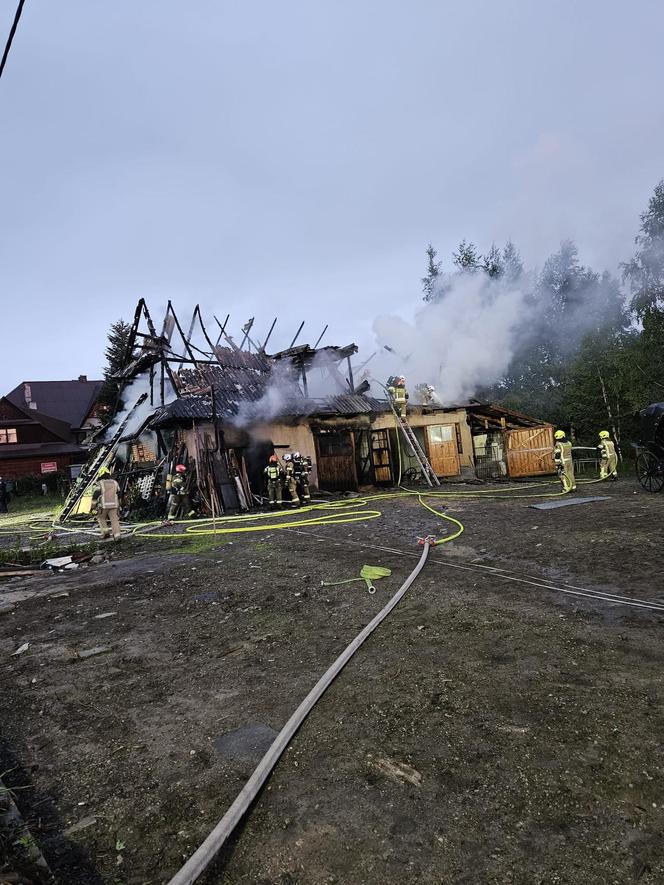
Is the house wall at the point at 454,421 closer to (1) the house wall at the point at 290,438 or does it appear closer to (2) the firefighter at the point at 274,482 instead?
(1) the house wall at the point at 290,438

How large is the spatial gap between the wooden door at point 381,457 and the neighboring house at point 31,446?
23.3m

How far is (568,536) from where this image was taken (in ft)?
23.1

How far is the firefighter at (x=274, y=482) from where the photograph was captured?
13.7 metres

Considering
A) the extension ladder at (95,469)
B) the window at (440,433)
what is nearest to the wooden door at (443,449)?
the window at (440,433)

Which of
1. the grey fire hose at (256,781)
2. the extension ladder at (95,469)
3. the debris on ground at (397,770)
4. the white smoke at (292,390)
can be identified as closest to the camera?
the grey fire hose at (256,781)

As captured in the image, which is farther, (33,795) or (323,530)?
(323,530)

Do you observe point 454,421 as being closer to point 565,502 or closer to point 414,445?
point 414,445

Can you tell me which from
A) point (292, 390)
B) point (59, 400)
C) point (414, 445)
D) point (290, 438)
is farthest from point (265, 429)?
point (59, 400)

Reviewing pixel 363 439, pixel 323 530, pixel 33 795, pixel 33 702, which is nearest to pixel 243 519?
pixel 323 530

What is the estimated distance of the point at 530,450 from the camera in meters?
18.2

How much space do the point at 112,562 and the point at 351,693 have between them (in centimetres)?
636

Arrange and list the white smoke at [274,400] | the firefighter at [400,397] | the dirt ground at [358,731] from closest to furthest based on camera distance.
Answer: the dirt ground at [358,731] < the white smoke at [274,400] < the firefighter at [400,397]

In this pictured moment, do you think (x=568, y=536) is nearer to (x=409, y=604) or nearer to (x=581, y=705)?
(x=409, y=604)

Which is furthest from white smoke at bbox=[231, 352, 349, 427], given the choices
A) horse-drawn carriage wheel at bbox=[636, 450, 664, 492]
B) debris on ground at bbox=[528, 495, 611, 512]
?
horse-drawn carriage wheel at bbox=[636, 450, 664, 492]
